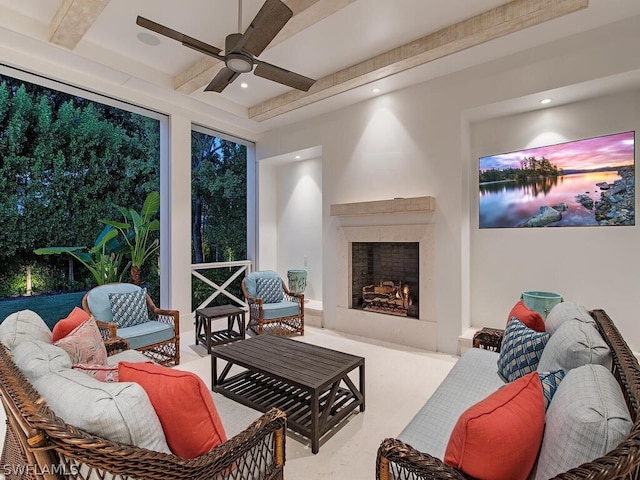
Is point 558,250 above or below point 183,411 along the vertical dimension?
above

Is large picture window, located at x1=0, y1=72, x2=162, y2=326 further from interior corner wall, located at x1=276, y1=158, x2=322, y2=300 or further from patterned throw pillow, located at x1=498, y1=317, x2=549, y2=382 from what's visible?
patterned throw pillow, located at x1=498, y1=317, x2=549, y2=382

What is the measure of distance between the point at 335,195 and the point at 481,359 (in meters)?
2.96

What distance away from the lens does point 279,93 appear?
176 inches

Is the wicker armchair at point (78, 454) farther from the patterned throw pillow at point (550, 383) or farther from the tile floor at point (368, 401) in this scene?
the patterned throw pillow at point (550, 383)

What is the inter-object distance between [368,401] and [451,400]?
0.99 meters

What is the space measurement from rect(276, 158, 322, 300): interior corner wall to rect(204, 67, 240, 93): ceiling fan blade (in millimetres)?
2776

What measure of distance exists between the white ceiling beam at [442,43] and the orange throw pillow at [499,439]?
3.04m

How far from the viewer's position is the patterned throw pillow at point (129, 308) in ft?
10.5

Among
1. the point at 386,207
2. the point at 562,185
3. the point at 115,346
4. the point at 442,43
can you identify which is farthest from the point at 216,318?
the point at 562,185

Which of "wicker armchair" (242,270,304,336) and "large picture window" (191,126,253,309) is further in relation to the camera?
"large picture window" (191,126,253,309)

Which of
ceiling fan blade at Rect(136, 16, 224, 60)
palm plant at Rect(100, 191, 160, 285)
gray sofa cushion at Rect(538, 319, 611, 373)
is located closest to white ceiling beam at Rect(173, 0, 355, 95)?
ceiling fan blade at Rect(136, 16, 224, 60)

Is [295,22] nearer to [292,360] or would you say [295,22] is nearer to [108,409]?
[292,360]

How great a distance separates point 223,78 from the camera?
2744 millimetres

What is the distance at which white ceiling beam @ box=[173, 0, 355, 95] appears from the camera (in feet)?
8.18
